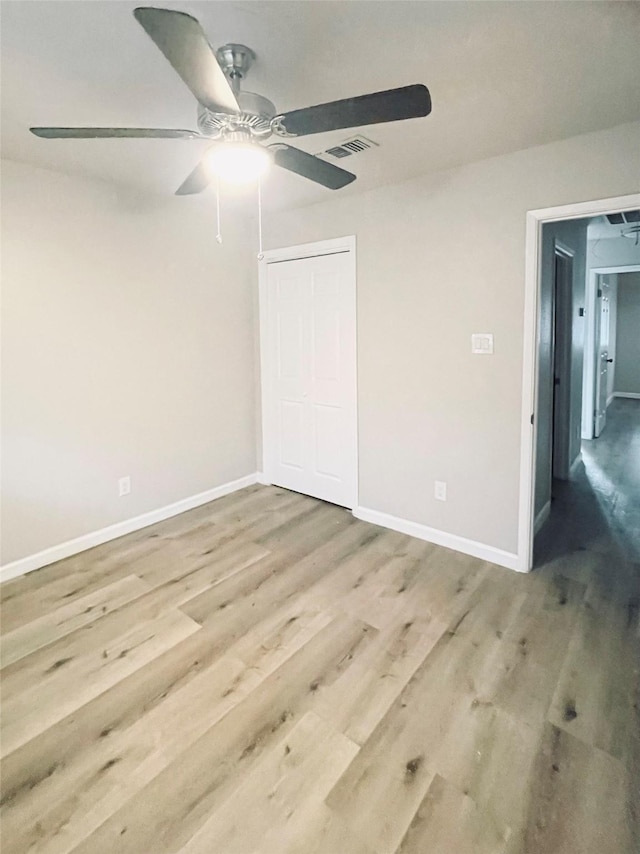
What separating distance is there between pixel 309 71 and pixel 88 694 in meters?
2.69

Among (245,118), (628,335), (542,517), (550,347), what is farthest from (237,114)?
(628,335)

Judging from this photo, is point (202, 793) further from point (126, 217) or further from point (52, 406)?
point (126, 217)

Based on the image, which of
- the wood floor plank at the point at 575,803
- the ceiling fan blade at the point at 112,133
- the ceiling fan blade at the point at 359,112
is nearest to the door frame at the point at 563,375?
the wood floor plank at the point at 575,803

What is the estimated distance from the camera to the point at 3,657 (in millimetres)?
2238

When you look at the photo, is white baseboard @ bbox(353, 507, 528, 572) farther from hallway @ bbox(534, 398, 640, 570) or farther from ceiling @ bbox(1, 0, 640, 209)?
ceiling @ bbox(1, 0, 640, 209)

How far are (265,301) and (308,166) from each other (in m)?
2.29

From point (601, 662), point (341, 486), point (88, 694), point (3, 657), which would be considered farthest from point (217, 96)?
point (341, 486)

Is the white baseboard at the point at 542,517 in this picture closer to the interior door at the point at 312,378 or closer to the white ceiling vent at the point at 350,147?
the interior door at the point at 312,378

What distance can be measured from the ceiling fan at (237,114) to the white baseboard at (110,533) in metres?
2.48

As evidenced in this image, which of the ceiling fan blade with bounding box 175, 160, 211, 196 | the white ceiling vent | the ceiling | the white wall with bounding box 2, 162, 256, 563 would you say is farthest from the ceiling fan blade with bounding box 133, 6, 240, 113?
the white wall with bounding box 2, 162, 256, 563

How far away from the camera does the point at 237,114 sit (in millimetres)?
1512

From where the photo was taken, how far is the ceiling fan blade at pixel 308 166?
74.7 inches

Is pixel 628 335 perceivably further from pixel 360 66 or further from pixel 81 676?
pixel 81 676

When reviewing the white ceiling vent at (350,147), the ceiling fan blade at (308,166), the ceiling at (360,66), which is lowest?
the ceiling fan blade at (308,166)
